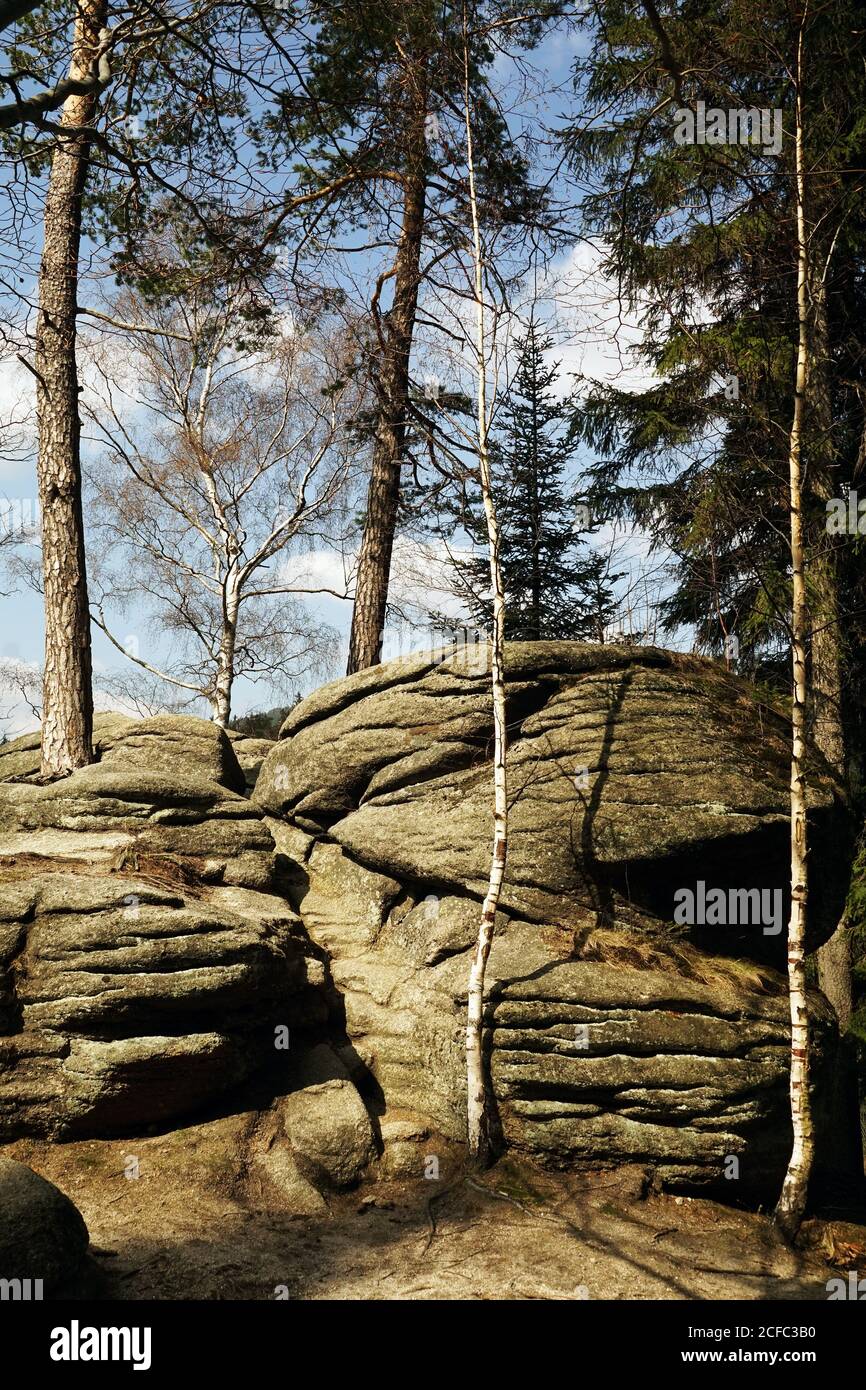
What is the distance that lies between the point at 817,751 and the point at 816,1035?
3.32 metres

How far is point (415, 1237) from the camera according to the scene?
24.2 ft

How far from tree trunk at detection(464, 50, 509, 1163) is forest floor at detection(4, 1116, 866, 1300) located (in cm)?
51

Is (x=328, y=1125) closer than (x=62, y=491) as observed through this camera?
Yes

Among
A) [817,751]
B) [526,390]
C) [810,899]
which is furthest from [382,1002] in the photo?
[526,390]

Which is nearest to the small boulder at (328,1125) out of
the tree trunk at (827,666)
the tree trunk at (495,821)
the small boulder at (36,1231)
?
the tree trunk at (495,821)

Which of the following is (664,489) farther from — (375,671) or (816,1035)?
(816,1035)

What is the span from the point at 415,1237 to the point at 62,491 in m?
9.84

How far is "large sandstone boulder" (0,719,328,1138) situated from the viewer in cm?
805

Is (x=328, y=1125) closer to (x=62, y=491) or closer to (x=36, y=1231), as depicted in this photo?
(x=36, y=1231)

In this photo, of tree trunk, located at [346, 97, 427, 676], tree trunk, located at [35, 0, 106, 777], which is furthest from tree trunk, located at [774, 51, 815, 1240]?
A: tree trunk, located at [35, 0, 106, 777]

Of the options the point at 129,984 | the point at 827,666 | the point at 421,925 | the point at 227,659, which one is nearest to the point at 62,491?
the point at 129,984

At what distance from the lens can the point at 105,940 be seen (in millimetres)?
8383

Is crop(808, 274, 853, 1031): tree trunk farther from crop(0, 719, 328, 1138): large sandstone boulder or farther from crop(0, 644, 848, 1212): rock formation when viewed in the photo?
crop(0, 719, 328, 1138): large sandstone boulder
